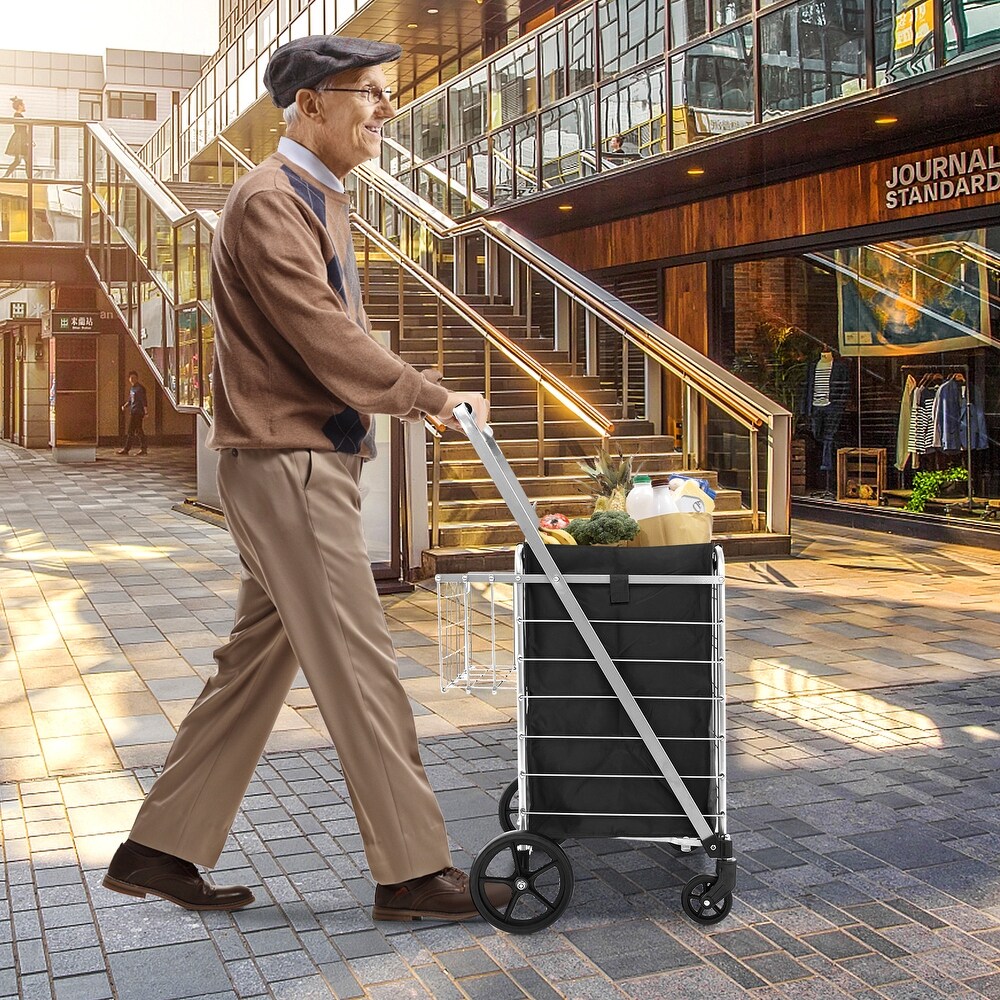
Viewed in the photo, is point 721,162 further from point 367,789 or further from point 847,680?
point 367,789

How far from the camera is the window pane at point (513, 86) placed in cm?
1527

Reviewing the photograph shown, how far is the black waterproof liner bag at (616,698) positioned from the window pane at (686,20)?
9.85 m

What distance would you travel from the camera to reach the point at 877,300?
11859 mm

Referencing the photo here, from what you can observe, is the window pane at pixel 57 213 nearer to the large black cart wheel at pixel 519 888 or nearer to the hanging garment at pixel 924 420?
the hanging garment at pixel 924 420

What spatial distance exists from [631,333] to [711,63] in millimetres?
2414

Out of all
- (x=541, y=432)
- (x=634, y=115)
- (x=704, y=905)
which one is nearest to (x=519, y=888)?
(x=704, y=905)

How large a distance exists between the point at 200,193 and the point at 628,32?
9664mm

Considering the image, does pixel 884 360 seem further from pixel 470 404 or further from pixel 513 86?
pixel 470 404

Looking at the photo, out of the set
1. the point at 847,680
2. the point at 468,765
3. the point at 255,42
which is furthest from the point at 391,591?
the point at 255,42

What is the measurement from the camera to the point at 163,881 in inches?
126

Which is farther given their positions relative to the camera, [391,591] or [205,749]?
[391,591]

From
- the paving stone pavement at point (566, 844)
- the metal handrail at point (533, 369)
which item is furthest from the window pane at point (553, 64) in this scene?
the paving stone pavement at point (566, 844)

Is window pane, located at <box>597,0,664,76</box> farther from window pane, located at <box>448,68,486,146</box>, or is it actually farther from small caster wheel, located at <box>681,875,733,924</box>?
small caster wheel, located at <box>681,875,733,924</box>

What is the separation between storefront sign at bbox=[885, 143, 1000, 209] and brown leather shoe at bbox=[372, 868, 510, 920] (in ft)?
27.9
